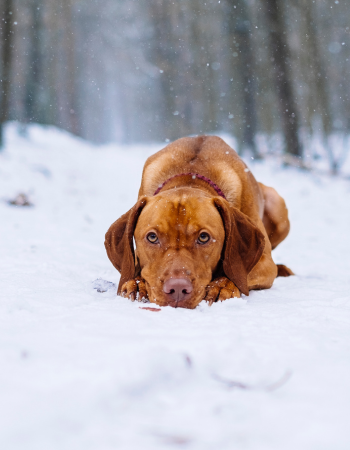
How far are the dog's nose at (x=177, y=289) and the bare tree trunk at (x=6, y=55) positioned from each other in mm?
8427

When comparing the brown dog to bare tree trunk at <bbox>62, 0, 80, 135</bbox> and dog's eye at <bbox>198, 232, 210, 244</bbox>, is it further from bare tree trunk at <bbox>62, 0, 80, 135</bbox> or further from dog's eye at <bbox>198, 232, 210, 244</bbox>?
bare tree trunk at <bbox>62, 0, 80, 135</bbox>

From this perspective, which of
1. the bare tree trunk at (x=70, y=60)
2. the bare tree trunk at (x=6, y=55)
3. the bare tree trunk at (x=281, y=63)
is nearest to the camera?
the bare tree trunk at (x=6, y=55)

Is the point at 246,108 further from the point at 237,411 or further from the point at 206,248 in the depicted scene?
the point at 237,411

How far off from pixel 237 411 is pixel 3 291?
175cm

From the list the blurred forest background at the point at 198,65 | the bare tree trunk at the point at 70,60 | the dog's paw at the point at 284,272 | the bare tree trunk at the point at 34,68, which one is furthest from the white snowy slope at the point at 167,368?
the bare tree trunk at the point at 70,60

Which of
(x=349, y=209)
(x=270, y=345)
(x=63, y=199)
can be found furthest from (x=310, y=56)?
(x=270, y=345)

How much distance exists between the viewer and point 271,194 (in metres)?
5.16

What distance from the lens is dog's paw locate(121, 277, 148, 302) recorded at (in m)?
2.80

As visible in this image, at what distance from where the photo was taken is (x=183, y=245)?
2881mm

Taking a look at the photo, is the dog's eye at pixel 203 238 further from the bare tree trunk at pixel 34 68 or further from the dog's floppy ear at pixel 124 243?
the bare tree trunk at pixel 34 68

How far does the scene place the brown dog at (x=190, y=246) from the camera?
8.80ft

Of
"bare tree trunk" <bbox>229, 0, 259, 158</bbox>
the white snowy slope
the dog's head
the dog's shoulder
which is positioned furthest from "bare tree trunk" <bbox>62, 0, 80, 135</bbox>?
the white snowy slope

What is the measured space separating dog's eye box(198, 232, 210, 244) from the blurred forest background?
817 centimetres

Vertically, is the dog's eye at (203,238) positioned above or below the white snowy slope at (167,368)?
above
